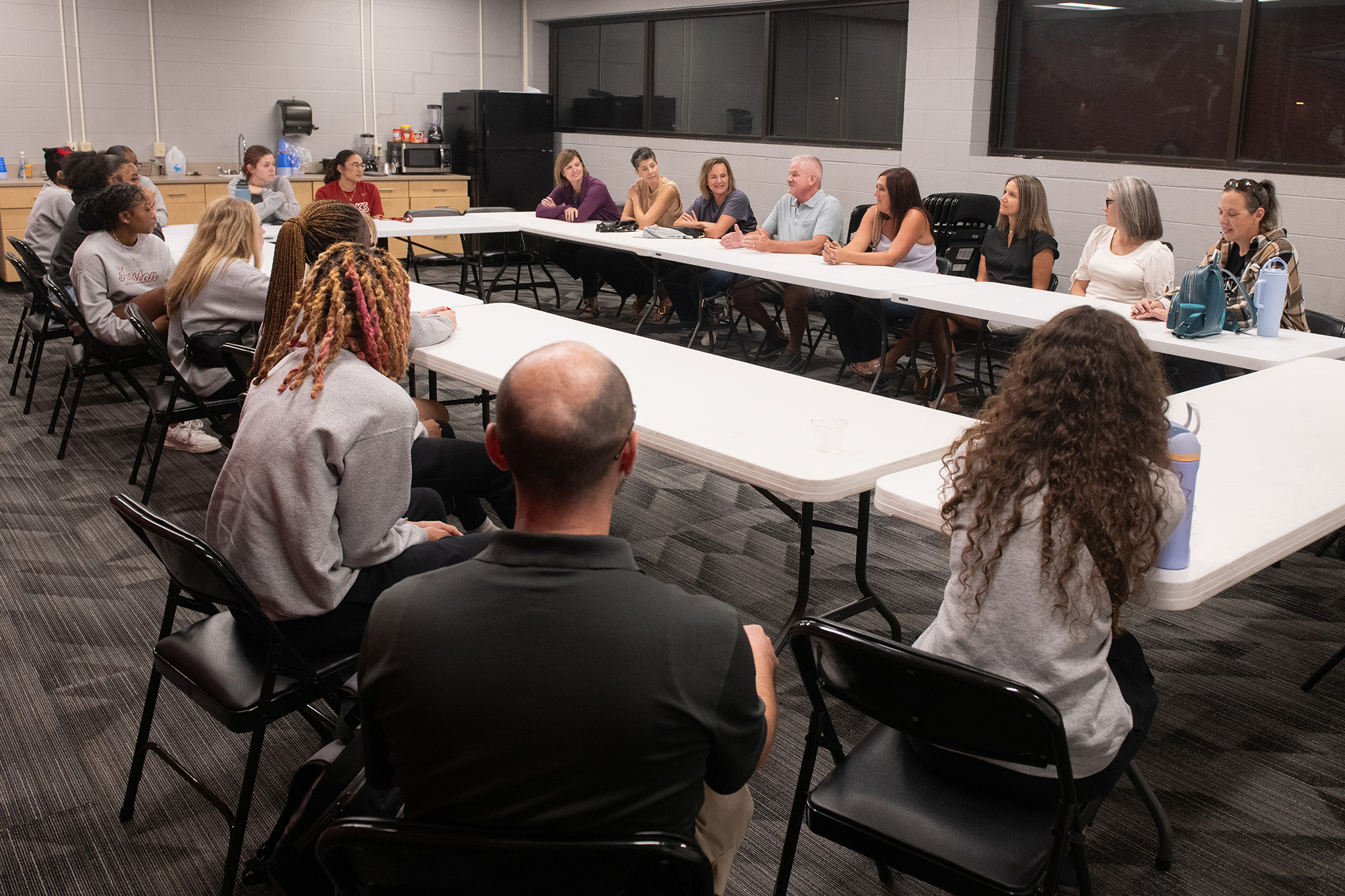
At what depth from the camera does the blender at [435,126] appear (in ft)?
32.5

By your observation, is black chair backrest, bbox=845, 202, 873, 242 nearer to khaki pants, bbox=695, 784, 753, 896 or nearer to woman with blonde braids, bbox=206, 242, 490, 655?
woman with blonde braids, bbox=206, 242, 490, 655

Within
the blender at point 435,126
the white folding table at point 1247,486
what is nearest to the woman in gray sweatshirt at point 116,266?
the white folding table at point 1247,486

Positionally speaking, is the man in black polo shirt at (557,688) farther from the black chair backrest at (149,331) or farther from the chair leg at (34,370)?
the chair leg at (34,370)

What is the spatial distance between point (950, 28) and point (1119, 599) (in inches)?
233

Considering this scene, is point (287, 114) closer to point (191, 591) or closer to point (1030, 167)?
point (1030, 167)

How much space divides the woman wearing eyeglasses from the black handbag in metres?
3.20

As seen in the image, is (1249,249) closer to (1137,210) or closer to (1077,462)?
(1137,210)

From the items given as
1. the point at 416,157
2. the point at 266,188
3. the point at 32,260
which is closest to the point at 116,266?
the point at 32,260

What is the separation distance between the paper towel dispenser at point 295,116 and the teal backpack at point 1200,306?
7.64m

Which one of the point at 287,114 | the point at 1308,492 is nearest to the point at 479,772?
the point at 1308,492

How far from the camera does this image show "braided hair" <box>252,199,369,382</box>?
272cm

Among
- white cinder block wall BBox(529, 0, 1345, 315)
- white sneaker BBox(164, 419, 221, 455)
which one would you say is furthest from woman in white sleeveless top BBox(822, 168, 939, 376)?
white sneaker BBox(164, 419, 221, 455)

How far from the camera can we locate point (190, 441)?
14.2 ft

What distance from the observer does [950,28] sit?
6602 millimetres
